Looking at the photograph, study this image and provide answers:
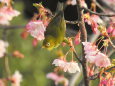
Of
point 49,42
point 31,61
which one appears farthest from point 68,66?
point 31,61

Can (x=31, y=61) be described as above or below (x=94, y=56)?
above

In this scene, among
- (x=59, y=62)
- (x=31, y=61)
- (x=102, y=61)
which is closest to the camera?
(x=102, y=61)

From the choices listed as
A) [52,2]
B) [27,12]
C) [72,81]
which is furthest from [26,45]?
[72,81]

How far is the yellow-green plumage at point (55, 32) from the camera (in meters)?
1.87

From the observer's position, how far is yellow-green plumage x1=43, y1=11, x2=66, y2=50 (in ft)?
6.15

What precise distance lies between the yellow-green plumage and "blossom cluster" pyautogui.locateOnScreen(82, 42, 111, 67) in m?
0.18

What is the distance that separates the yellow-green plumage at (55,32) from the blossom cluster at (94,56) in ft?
0.58

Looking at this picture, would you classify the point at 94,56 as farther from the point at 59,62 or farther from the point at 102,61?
the point at 59,62

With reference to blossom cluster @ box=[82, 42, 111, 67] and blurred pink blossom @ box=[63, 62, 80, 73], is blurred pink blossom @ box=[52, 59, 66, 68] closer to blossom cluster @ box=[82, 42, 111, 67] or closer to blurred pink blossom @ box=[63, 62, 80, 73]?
blurred pink blossom @ box=[63, 62, 80, 73]

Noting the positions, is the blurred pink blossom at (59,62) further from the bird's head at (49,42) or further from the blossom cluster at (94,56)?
the bird's head at (49,42)

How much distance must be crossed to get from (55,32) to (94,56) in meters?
0.28

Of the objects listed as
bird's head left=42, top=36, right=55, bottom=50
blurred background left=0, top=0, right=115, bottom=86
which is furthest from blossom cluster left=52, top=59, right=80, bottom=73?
blurred background left=0, top=0, right=115, bottom=86

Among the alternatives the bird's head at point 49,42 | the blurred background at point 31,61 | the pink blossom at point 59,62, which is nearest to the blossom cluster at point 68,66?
the pink blossom at point 59,62

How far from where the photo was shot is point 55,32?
1875 millimetres
